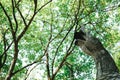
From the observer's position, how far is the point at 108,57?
2.99m

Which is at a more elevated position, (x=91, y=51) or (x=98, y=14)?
(x=98, y=14)

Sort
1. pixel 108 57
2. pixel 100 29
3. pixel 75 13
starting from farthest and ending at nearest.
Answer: pixel 100 29, pixel 75 13, pixel 108 57

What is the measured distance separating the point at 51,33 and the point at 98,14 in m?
3.54

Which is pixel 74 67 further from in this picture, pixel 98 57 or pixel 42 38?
pixel 98 57

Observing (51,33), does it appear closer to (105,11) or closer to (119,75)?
(105,11)

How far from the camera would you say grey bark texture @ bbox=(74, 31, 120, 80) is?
9.12 feet

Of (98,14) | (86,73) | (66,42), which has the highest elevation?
(98,14)

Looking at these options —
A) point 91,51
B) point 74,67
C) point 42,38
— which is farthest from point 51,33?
point 91,51

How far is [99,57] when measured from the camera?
9.85ft

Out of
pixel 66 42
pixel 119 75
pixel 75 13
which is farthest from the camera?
pixel 66 42

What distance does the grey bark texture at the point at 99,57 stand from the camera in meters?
2.78

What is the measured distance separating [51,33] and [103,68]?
46.7ft

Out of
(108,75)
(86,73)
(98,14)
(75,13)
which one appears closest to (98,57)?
(108,75)

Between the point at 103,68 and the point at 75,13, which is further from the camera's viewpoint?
A: the point at 75,13
